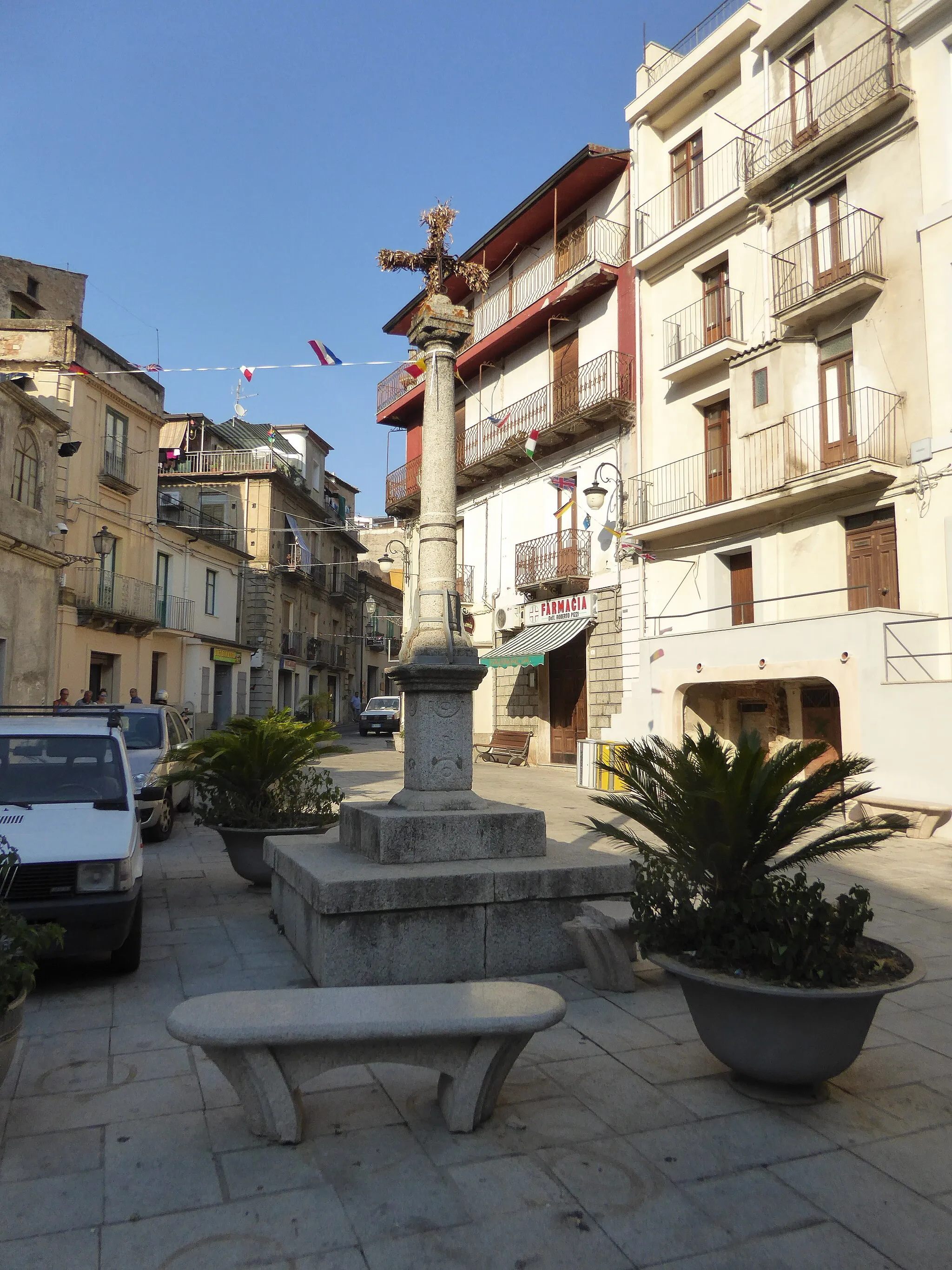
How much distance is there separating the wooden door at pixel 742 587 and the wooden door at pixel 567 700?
174 inches

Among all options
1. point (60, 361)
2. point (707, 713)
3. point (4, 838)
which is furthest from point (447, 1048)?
point (60, 361)

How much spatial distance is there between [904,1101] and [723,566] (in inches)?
584

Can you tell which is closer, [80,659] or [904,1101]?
[904,1101]

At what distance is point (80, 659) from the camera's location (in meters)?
23.0

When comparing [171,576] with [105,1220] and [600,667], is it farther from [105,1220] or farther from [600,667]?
[105,1220]

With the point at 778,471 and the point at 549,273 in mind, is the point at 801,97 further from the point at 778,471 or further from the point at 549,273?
the point at 549,273

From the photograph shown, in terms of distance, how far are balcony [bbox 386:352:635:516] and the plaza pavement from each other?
47.3 feet

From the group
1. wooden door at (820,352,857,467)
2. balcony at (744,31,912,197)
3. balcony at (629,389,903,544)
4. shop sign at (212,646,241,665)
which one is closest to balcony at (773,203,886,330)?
wooden door at (820,352,857,467)

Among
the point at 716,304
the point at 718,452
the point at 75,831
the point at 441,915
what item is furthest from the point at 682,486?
the point at 75,831

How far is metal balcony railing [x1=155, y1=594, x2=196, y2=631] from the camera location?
27.5m

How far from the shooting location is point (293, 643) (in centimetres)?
3856

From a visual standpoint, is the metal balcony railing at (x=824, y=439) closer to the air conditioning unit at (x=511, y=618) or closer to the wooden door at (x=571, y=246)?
the air conditioning unit at (x=511, y=618)


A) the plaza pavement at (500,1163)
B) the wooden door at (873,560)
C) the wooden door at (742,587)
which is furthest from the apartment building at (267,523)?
the plaza pavement at (500,1163)

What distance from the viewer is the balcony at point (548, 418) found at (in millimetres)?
19750
